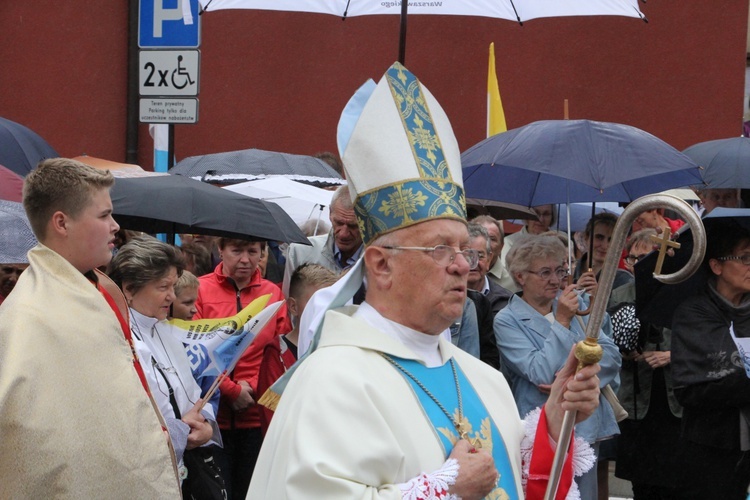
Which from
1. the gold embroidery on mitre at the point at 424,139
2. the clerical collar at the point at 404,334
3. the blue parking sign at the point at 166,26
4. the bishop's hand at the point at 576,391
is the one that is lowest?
the bishop's hand at the point at 576,391

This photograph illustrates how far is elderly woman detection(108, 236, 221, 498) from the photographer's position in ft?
16.3

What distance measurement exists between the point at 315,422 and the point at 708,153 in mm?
5737

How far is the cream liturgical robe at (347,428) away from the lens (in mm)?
2965

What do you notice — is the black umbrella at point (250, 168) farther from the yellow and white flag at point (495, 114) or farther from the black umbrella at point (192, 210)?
the black umbrella at point (192, 210)

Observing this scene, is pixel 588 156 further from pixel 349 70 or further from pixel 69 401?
pixel 349 70

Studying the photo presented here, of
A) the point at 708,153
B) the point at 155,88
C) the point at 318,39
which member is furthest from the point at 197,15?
the point at 318,39

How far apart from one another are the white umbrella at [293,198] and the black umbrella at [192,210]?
1990 millimetres

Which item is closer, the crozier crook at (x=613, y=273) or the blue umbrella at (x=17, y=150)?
the crozier crook at (x=613, y=273)

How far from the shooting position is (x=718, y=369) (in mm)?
5844

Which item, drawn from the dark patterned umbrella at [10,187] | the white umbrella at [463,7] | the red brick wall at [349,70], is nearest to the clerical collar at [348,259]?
the white umbrella at [463,7]

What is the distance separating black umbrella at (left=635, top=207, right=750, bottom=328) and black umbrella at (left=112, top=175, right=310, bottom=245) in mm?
1802

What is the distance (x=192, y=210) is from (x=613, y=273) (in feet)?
10.4

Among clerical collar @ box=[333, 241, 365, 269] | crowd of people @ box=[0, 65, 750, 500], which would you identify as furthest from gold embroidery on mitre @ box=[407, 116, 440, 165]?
clerical collar @ box=[333, 241, 365, 269]

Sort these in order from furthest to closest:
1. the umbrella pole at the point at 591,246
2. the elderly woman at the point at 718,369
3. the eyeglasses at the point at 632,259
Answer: the eyeglasses at the point at 632,259
the umbrella pole at the point at 591,246
the elderly woman at the point at 718,369
